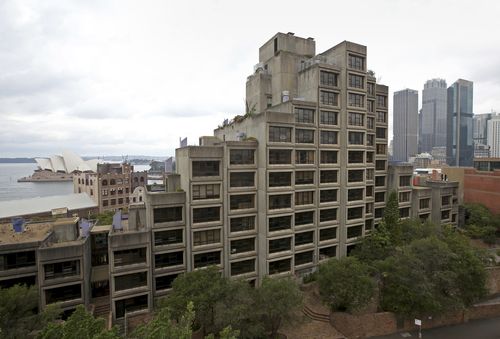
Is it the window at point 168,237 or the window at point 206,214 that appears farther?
the window at point 206,214

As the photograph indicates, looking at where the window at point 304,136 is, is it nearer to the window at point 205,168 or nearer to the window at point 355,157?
the window at point 355,157

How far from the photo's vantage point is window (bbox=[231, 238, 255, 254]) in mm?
44588

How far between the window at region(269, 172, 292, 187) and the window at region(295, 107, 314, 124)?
9.77 metres

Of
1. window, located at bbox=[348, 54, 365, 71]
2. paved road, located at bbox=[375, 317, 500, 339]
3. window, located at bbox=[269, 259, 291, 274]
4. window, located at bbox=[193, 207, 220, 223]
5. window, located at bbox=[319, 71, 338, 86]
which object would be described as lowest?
paved road, located at bbox=[375, 317, 500, 339]

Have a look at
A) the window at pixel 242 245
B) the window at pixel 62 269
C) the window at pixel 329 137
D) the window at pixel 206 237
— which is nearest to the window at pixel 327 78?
the window at pixel 329 137

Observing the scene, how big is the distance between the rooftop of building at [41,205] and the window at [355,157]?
90.0 meters

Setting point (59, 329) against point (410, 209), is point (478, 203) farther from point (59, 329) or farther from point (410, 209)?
point (59, 329)

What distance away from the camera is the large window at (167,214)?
1598 inches

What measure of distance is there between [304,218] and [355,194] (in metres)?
12.1

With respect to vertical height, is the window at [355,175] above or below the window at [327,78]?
below

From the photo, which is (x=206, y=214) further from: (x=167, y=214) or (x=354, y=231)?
Answer: (x=354, y=231)

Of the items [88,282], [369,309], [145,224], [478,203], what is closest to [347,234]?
[369,309]

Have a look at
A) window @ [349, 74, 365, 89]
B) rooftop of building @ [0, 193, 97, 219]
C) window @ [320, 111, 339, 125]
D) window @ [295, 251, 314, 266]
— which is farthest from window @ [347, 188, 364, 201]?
rooftop of building @ [0, 193, 97, 219]

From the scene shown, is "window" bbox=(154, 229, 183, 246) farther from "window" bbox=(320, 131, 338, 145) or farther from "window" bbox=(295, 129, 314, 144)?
"window" bbox=(320, 131, 338, 145)
